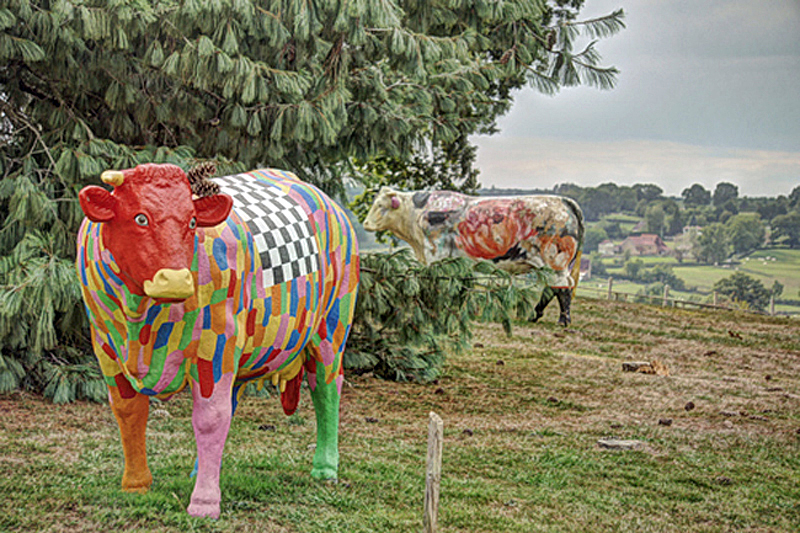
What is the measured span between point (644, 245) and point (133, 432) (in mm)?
40099

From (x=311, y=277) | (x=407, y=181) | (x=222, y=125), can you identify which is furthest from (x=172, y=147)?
(x=407, y=181)

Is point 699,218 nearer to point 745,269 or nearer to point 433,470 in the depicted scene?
point 745,269

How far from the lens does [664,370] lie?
11.0 metres

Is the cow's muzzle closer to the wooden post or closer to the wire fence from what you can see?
the wooden post

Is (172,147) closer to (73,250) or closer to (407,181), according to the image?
(73,250)

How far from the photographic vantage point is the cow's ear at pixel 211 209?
161 inches

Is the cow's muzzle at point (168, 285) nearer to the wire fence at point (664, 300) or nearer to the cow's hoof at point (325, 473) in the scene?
the cow's hoof at point (325, 473)

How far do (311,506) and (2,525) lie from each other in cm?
181

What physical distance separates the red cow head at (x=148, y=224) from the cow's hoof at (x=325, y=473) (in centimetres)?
225

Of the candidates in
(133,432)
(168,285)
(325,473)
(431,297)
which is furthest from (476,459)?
(168,285)

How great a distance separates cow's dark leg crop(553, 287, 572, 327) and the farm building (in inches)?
1082

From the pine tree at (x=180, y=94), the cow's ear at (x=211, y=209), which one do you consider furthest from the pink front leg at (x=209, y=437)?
the pine tree at (x=180, y=94)

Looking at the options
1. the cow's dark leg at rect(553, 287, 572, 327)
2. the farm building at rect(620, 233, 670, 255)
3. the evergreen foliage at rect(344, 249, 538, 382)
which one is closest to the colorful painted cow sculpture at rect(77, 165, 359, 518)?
the evergreen foliage at rect(344, 249, 538, 382)

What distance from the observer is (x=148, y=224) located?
12.7 feet
